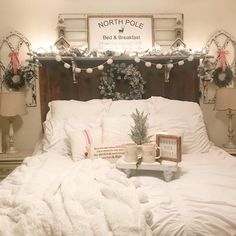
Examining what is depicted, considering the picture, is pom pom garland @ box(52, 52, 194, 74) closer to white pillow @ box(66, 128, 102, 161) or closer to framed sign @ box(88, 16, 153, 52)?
framed sign @ box(88, 16, 153, 52)

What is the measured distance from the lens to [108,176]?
1.86m

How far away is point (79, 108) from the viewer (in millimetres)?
3137

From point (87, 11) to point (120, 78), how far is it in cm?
75

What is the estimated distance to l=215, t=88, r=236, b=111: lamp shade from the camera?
3.33 meters

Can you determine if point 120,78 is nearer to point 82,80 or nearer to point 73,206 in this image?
point 82,80

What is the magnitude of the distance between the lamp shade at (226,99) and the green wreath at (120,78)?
2.45 feet

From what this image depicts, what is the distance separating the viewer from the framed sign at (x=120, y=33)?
3490 mm

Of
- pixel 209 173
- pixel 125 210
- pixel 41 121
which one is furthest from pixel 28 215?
pixel 41 121

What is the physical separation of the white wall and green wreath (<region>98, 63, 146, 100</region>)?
582mm

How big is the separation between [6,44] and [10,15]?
0.29 meters

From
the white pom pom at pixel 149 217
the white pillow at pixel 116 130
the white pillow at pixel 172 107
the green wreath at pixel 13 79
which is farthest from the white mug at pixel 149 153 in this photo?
the green wreath at pixel 13 79

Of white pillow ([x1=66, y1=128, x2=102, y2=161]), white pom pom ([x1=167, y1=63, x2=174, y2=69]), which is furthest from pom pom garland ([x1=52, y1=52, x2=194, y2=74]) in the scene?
white pillow ([x1=66, y1=128, x2=102, y2=161])

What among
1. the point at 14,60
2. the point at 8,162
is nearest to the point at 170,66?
the point at 14,60

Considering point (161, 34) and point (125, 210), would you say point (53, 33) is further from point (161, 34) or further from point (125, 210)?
point (125, 210)
